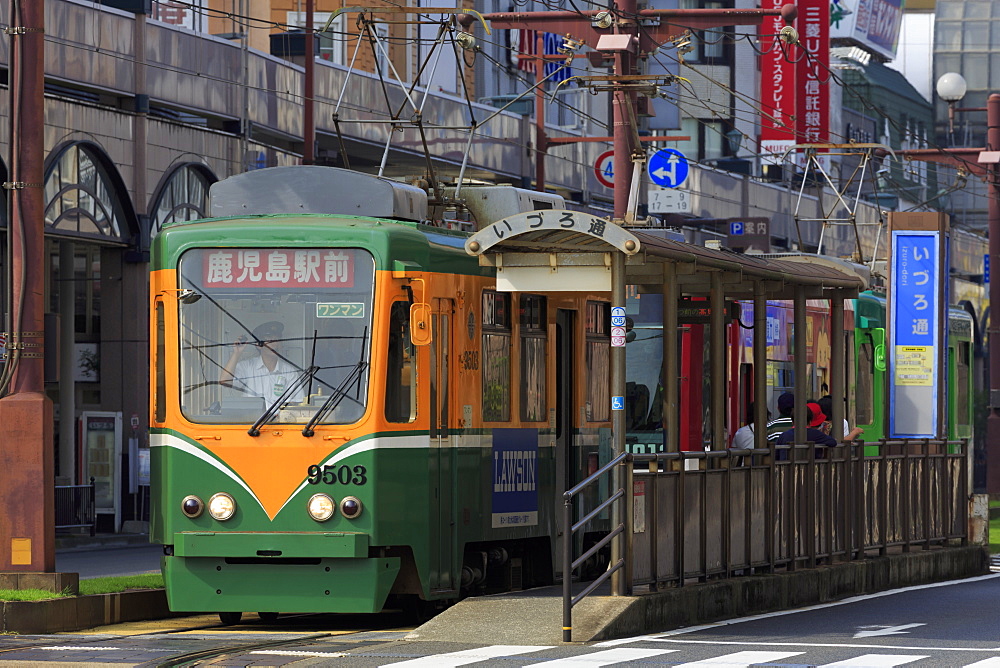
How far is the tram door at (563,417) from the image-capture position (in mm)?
16469

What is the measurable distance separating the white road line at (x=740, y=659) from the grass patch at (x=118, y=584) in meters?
5.36

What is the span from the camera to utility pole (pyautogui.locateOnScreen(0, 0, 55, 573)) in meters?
14.5

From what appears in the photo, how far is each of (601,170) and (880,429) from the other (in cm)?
1434

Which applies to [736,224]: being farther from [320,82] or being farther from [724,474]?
[724,474]

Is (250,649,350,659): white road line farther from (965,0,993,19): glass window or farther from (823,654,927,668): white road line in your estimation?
(965,0,993,19): glass window

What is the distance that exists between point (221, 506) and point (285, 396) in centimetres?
89

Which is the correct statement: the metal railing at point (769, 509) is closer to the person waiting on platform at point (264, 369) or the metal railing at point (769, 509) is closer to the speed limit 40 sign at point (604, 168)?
the person waiting on platform at point (264, 369)

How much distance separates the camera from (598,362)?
1722 cm

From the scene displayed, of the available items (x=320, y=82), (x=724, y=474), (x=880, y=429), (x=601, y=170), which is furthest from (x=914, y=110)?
(x=724, y=474)

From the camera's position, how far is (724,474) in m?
Answer: 15.6

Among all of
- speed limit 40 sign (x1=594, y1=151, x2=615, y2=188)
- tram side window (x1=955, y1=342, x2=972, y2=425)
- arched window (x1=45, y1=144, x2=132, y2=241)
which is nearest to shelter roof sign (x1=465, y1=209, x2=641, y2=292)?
arched window (x1=45, y1=144, x2=132, y2=241)

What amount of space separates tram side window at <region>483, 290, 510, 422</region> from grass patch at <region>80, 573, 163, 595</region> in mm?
3152

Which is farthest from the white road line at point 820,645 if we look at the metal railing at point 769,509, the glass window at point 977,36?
the glass window at point 977,36

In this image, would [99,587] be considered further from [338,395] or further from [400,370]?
[400,370]
